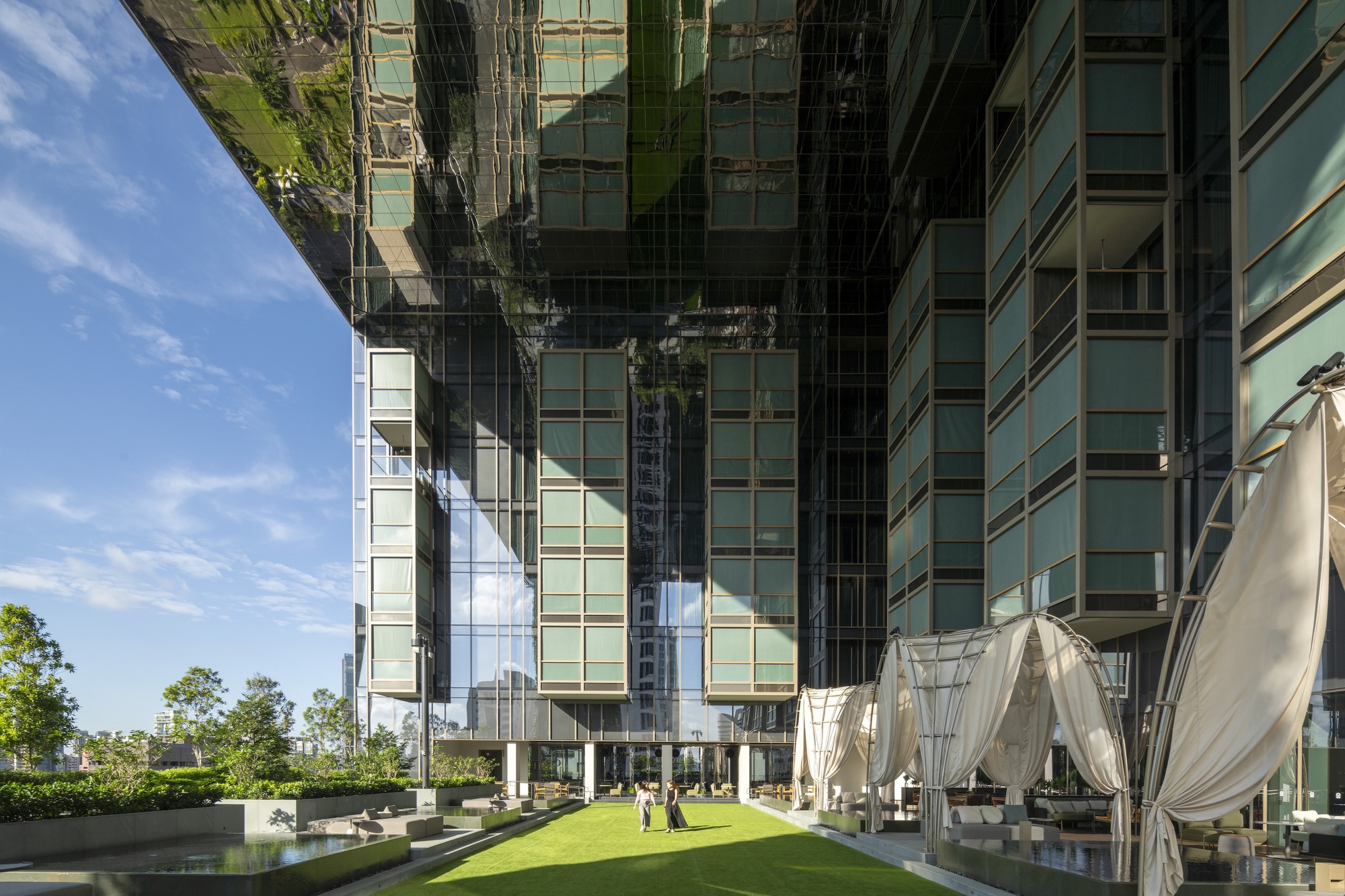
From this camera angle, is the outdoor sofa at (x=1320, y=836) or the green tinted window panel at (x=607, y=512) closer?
the outdoor sofa at (x=1320, y=836)

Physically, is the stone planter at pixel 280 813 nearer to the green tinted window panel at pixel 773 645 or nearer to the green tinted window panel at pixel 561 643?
the green tinted window panel at pixel 561 643

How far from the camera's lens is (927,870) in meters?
21.0

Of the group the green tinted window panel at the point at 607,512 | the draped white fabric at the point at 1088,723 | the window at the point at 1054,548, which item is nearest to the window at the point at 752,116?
the green tinted window panel at the point at 607,512

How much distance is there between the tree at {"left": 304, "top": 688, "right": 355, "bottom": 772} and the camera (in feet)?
164

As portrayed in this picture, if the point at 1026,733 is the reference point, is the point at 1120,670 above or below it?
above

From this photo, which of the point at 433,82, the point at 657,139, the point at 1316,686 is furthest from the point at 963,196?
the point at 1316,686

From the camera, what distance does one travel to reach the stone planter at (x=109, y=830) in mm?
18797

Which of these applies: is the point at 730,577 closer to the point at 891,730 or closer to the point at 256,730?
the point at 256,730

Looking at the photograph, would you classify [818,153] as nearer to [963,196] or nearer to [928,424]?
[963,196]

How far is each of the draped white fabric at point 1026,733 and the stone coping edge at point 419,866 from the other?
38.3 feet

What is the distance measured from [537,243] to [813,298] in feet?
46.7

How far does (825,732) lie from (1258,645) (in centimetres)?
2612

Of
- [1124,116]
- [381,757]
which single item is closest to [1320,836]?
[1124,116]

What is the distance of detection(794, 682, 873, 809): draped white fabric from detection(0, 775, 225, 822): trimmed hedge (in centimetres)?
1895
